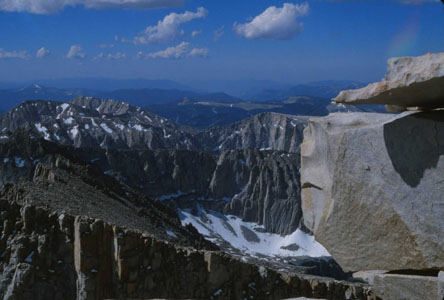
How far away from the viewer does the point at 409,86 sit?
919cm

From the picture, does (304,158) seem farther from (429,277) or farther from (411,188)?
(429,277)

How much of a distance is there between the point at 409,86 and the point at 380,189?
2.34 metres

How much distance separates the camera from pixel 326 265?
499 feet

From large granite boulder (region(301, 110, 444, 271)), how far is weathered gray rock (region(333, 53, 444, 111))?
0.39 m

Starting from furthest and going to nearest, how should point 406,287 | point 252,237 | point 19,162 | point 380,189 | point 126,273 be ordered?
point 252,237 → point 19,162 → point 126,273 → point 380,189 → point 406,287

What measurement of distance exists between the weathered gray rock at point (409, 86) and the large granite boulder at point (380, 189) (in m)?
0.39

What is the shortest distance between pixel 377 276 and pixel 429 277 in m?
1.13

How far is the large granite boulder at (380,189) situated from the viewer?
959cm

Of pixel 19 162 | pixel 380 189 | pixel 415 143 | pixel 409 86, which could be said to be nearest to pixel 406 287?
pixel 380 189

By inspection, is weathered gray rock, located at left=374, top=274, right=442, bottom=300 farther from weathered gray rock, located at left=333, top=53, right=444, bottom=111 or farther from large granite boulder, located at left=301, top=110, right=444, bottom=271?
weathered gray rock, located at left=333, top=53, right=444, bottom=111

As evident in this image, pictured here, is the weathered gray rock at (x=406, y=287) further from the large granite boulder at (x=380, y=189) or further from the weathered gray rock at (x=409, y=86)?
the weathered gray rock at (x=409, y=86)

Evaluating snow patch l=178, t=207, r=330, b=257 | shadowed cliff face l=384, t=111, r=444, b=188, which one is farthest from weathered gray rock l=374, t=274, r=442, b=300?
snow patch l=178, t=207, r=330, b=257

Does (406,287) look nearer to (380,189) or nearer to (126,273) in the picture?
(380,189)

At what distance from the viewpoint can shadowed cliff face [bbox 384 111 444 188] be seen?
9570 millimetres
